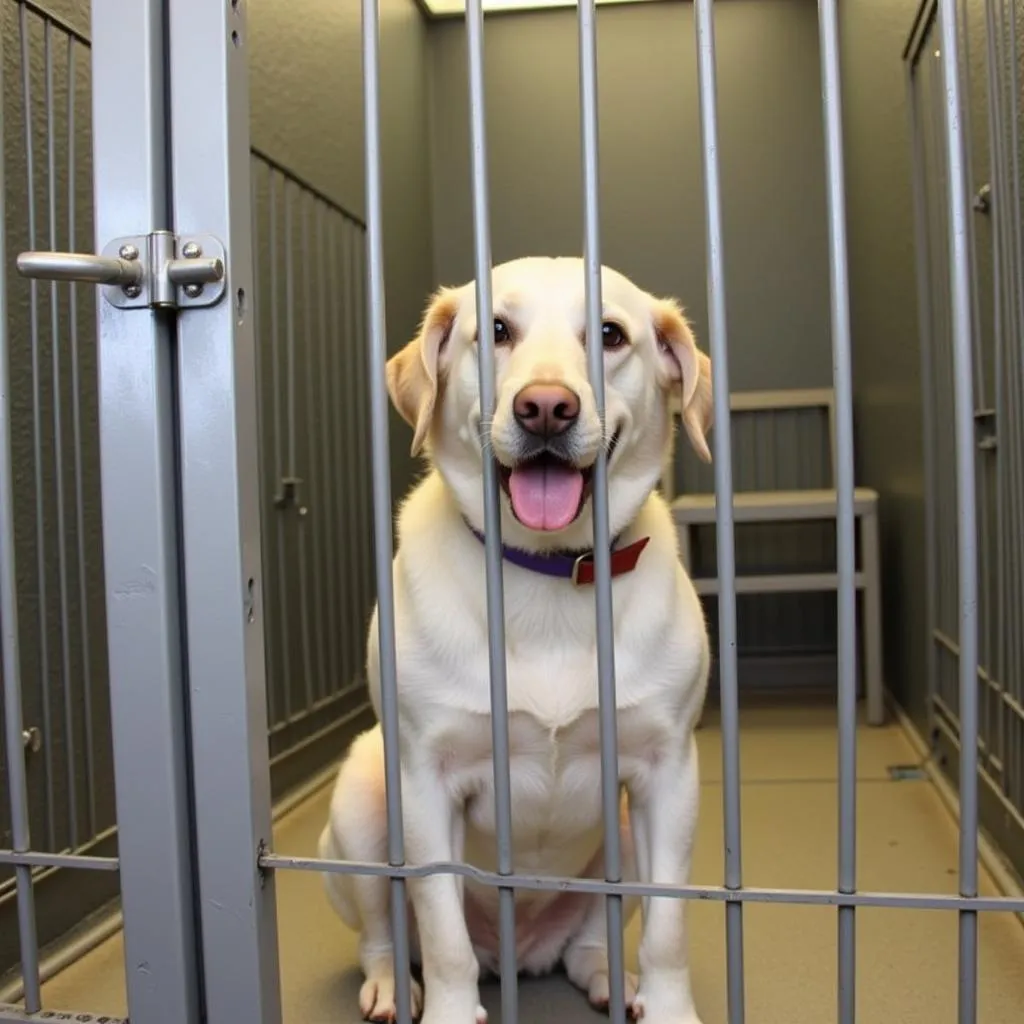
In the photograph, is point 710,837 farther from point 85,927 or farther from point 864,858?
point 85,927

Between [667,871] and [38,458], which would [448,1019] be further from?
[38,458]

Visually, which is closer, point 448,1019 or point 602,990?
point 448,1019

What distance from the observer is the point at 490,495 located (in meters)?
0.98

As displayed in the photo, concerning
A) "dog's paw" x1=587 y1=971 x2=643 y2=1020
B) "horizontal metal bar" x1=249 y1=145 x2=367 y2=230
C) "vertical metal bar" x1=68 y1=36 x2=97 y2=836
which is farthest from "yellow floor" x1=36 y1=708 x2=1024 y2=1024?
"horizontal metal bar" x1=249 y1=145 x2=367 y2=230

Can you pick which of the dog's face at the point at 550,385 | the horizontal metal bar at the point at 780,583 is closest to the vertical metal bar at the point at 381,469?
the dog's face at the point at 550,385

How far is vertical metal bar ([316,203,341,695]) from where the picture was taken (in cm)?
270

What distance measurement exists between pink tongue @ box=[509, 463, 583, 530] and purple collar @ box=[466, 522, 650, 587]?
14 cm

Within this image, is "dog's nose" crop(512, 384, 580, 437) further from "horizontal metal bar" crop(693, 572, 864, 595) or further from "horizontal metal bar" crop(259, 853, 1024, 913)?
"horizontal metal bar" crop(693, 572, 864, 595)

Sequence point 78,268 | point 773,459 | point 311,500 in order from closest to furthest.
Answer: point 78,268, point 311,500, point 773,459

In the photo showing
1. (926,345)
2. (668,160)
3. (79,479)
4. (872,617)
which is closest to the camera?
(79,479)

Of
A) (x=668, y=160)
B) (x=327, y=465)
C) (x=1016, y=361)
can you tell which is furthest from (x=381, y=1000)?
(x=668, y=160)

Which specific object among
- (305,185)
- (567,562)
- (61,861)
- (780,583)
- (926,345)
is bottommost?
(61,861)

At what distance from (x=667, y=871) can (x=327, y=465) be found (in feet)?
5.85

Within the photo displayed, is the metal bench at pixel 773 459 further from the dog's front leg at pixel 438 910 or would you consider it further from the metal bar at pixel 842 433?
the metal bar at pixel 842 433
